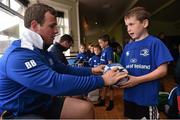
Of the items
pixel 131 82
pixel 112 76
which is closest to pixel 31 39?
pixel 112 76

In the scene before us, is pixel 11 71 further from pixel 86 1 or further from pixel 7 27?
pixel 86 1

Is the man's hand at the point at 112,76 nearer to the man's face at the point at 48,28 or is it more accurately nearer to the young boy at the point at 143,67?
the young boy at the point at 143,67

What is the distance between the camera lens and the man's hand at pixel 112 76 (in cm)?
150

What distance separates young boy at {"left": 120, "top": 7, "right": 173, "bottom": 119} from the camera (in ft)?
5.48

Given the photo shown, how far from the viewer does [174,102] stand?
2293 mm

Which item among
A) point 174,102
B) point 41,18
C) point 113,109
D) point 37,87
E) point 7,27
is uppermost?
point 7,27

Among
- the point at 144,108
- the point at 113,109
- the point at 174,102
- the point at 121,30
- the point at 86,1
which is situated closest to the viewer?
the point at 144,108

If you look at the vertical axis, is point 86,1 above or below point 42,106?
above

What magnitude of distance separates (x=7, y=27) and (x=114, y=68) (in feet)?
8.76

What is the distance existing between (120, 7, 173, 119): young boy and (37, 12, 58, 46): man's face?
539mm

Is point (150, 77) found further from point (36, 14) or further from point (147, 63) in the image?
point (36, 14)

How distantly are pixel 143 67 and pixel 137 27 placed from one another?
0.28m

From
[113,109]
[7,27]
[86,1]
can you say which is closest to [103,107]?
[113,109]

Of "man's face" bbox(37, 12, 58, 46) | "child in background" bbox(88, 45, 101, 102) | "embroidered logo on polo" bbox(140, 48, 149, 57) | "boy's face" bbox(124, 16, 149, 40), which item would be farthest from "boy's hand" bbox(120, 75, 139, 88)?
"child in background" bbox(88, 45, 101, 102)
